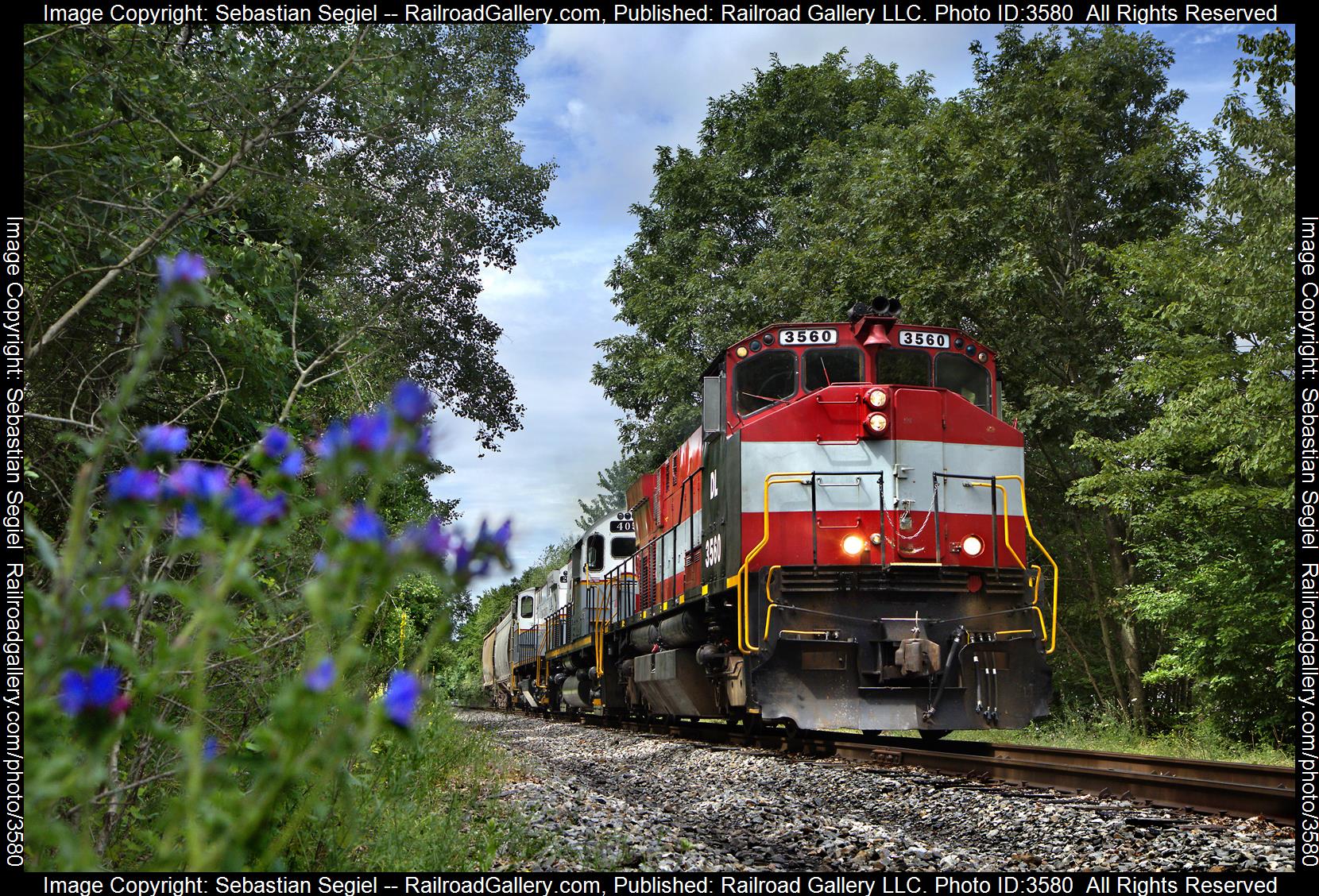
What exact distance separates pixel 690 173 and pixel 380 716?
3042 cm

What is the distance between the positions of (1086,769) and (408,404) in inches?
293

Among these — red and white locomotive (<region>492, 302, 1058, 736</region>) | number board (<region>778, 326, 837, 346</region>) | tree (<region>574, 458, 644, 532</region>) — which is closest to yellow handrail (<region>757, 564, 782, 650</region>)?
red and white locomotive (<region>492, 302, 1058, 736</region>)

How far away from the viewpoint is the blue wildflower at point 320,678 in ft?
5.51

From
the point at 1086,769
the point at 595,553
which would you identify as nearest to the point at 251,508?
the point at 1086,769

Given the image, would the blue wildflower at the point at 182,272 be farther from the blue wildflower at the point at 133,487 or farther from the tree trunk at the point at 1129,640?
the tree trunk at the point at 1129,640

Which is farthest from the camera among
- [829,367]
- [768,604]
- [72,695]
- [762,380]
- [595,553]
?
[595,553]

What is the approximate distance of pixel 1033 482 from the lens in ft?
71.1

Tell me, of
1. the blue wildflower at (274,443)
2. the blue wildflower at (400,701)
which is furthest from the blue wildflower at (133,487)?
the blue wildflower at (400,701)

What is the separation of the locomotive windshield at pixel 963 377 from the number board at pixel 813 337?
117 centimetres

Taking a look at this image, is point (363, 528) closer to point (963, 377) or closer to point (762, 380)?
point (762, 380)

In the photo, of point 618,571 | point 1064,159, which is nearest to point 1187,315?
point 1064,159

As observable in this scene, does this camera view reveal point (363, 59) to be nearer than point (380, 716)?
No

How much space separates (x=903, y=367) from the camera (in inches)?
429
